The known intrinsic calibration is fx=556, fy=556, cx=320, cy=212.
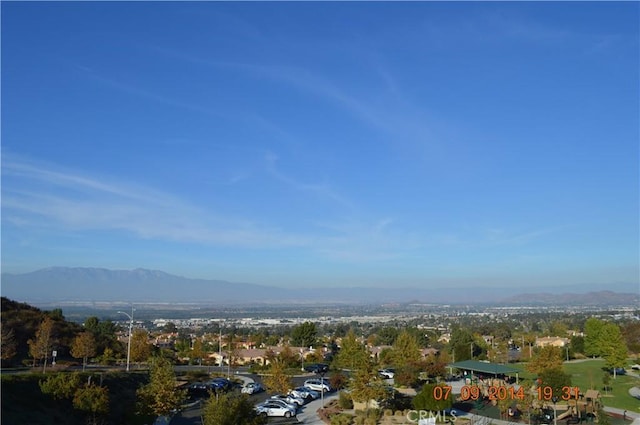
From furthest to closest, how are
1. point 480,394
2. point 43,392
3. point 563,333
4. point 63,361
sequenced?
point 563,333 → point 63,361 → point 480,394 → point 43,392

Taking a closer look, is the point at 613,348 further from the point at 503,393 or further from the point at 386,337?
the point at 386,337

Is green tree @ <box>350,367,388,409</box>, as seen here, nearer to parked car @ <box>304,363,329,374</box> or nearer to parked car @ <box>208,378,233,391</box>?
parked car @ <box>208,378,233,391</box>

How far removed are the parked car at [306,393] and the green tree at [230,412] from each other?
1698cm

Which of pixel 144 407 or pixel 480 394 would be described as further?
pixel 480 394

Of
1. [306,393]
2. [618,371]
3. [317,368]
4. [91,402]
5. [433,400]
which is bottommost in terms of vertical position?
[618,371]

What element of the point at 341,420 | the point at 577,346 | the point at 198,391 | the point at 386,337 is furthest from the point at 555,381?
the point at 386,337

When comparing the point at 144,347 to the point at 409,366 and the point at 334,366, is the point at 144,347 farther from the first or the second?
the point at 409,366

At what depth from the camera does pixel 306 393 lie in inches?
1736

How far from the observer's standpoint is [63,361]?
57625 mm

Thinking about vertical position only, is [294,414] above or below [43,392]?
below

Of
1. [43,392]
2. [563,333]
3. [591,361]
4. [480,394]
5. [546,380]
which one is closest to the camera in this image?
[43,392]

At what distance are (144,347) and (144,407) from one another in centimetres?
3614

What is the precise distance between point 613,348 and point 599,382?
7959 mm

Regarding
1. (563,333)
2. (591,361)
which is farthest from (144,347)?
(563,333)
